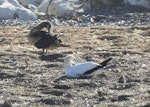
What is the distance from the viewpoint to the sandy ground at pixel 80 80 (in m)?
8.81

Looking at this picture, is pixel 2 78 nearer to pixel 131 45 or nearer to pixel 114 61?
pixel 114 61

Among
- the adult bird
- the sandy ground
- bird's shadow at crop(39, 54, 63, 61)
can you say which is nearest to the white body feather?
the sandy ground

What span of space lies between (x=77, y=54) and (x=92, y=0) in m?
9.75

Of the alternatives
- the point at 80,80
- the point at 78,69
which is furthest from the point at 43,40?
the point at 80,80

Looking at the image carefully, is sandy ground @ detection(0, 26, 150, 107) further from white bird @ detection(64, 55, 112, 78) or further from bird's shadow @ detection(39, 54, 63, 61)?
white bird @ detection(64, 55, 112, 78)

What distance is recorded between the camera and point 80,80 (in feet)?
33.2

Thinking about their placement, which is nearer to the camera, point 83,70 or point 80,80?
point 80,80

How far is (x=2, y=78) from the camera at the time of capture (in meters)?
10.4

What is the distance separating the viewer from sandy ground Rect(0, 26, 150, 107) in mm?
8812

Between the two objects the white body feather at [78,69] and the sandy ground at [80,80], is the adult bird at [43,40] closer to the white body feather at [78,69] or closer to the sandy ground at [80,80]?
the sandy ground at [80,80]

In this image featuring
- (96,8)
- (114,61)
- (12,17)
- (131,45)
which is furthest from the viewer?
(96,8)

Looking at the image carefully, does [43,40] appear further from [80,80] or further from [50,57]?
[80,80]

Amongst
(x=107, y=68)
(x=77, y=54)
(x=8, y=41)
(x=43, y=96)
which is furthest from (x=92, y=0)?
(x=43, y=96)

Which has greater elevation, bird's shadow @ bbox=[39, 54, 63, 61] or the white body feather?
the white body feather
